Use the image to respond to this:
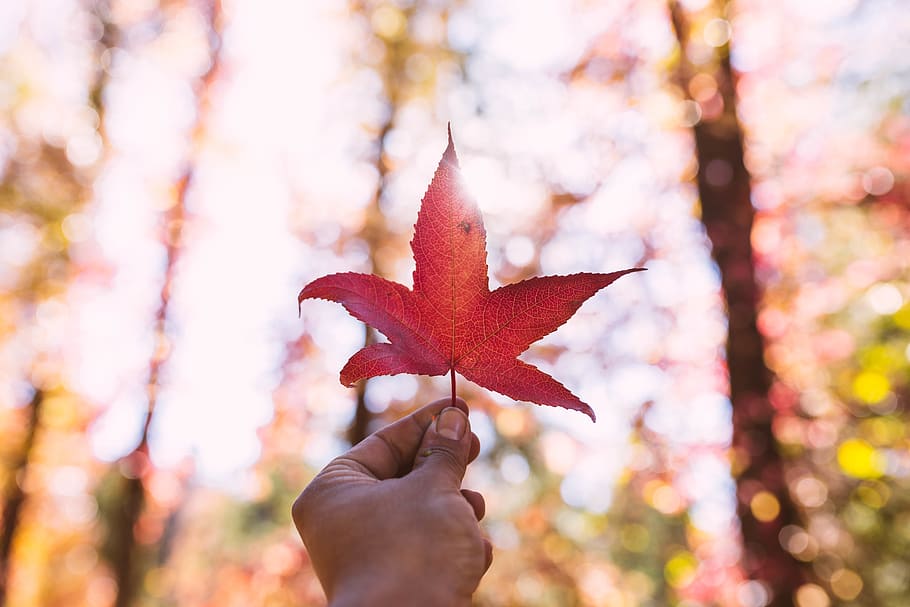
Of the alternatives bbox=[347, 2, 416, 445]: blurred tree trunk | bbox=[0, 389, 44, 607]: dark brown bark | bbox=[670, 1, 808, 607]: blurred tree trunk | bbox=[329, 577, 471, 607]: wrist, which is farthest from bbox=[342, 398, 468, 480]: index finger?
bbox=[0, 389, 44, 607]: dark brown bark

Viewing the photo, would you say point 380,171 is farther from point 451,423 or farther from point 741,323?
point 451,423

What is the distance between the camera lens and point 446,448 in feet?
4.09

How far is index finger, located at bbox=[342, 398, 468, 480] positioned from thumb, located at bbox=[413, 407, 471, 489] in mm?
43

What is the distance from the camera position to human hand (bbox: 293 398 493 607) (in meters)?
1.03

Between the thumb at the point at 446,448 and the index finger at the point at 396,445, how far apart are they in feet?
0.14

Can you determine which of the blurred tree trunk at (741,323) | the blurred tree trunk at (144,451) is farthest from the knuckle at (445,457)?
the blurred tree trunk at (144,451)

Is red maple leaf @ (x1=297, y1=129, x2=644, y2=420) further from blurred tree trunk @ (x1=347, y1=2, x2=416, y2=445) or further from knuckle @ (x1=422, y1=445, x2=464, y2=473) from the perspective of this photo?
blurred tree trunk @ (x1=347, y1=2, x2=416, y2=445)

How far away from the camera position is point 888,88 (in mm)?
4453

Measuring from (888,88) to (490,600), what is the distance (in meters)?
5.61

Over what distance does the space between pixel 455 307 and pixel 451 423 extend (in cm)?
28

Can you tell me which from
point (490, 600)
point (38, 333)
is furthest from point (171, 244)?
point (490, 600)

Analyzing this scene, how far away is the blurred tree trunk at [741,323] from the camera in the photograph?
338 cm

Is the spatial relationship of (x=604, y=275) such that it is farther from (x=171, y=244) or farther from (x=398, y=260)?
(x=171, y=244)

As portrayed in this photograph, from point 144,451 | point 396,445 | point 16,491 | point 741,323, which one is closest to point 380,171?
point 741,323
